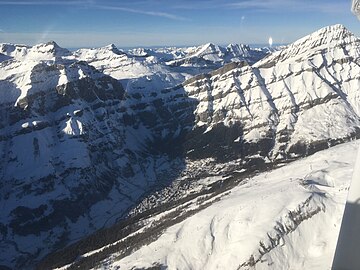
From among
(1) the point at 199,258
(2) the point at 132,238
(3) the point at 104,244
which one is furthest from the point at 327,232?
(3) the point at 104,244

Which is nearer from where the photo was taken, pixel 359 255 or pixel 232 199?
pixel 359 255

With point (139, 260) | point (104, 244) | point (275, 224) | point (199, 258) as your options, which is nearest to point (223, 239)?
point (199, 258)

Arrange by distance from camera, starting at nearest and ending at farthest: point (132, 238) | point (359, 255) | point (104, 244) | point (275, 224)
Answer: point (359, 255)
point (275, 224)
point (132, 238)
point (104, 244)

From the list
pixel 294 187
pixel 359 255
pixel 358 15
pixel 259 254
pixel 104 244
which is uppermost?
pixel 358 15

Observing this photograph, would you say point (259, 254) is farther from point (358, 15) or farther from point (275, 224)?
point (358, 15)

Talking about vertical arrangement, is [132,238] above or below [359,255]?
below

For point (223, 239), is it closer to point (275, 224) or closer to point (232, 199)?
point (275, 224)

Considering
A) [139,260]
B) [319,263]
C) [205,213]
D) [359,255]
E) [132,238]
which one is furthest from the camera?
[132,238]
